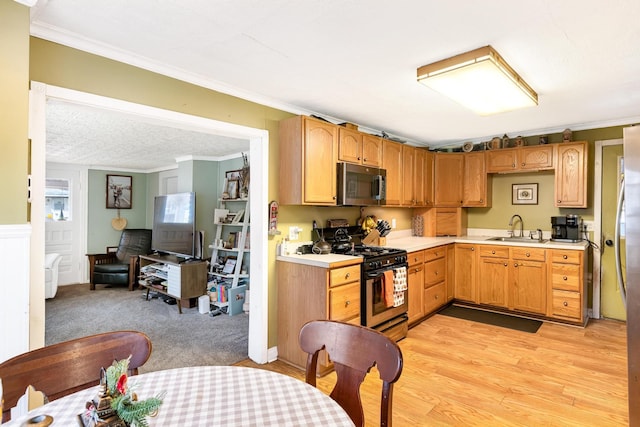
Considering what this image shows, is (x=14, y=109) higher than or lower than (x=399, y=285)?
higher

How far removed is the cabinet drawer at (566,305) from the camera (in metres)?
3.85

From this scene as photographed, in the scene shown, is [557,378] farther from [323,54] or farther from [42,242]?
[42,242]

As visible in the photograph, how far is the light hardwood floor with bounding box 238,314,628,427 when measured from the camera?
2.27 m

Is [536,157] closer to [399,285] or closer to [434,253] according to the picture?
[434,253]

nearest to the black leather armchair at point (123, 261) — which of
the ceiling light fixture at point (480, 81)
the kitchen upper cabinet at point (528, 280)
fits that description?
the ceiling light fixture at point (480, 81)

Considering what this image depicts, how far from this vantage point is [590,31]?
1.96 metres

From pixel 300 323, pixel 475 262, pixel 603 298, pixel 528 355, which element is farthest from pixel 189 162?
pixel 603 298

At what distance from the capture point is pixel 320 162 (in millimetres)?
3166

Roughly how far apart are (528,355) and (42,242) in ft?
12.6

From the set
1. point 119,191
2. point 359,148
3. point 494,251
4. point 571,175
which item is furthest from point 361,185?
point 119,191

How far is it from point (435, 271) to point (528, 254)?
1.09 meters

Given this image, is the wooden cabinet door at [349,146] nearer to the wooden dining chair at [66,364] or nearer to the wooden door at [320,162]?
the wooden door at [320,162]

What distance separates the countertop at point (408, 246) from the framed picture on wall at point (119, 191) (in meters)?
5.56

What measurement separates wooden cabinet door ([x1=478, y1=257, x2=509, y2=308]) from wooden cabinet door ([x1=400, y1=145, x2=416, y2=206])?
4.07 feet
